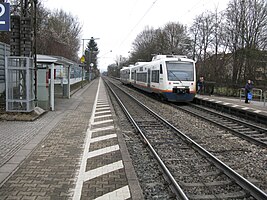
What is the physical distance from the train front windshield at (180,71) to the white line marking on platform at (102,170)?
43.0 feet

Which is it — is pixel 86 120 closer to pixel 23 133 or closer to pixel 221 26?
pixel 23 133

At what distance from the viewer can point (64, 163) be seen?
20.4 ft

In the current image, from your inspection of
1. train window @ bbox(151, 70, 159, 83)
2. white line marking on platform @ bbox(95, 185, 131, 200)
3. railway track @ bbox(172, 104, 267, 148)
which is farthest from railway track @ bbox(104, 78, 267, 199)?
train window @ bbox(151, 70, 159, 83)

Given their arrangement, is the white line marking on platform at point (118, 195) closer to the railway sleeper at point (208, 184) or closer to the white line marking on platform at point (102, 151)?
the railway sleeper at point (208, 184)

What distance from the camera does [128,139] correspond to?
9156 millimetres

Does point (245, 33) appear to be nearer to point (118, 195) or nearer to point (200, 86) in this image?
point (200, 86)

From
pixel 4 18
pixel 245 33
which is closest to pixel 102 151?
pixel 4 18

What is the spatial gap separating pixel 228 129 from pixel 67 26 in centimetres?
4791

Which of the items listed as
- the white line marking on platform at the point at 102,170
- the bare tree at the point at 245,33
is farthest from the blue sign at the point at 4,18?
the bare tree at the point at 245,33

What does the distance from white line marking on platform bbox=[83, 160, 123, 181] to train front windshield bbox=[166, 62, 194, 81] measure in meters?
13.1

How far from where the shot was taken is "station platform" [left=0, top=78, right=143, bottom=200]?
15.6ft

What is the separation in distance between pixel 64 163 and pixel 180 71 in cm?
1394

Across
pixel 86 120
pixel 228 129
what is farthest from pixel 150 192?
pixel 86 120

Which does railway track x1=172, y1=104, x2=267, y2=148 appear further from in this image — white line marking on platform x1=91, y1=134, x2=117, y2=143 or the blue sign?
the blue sign
